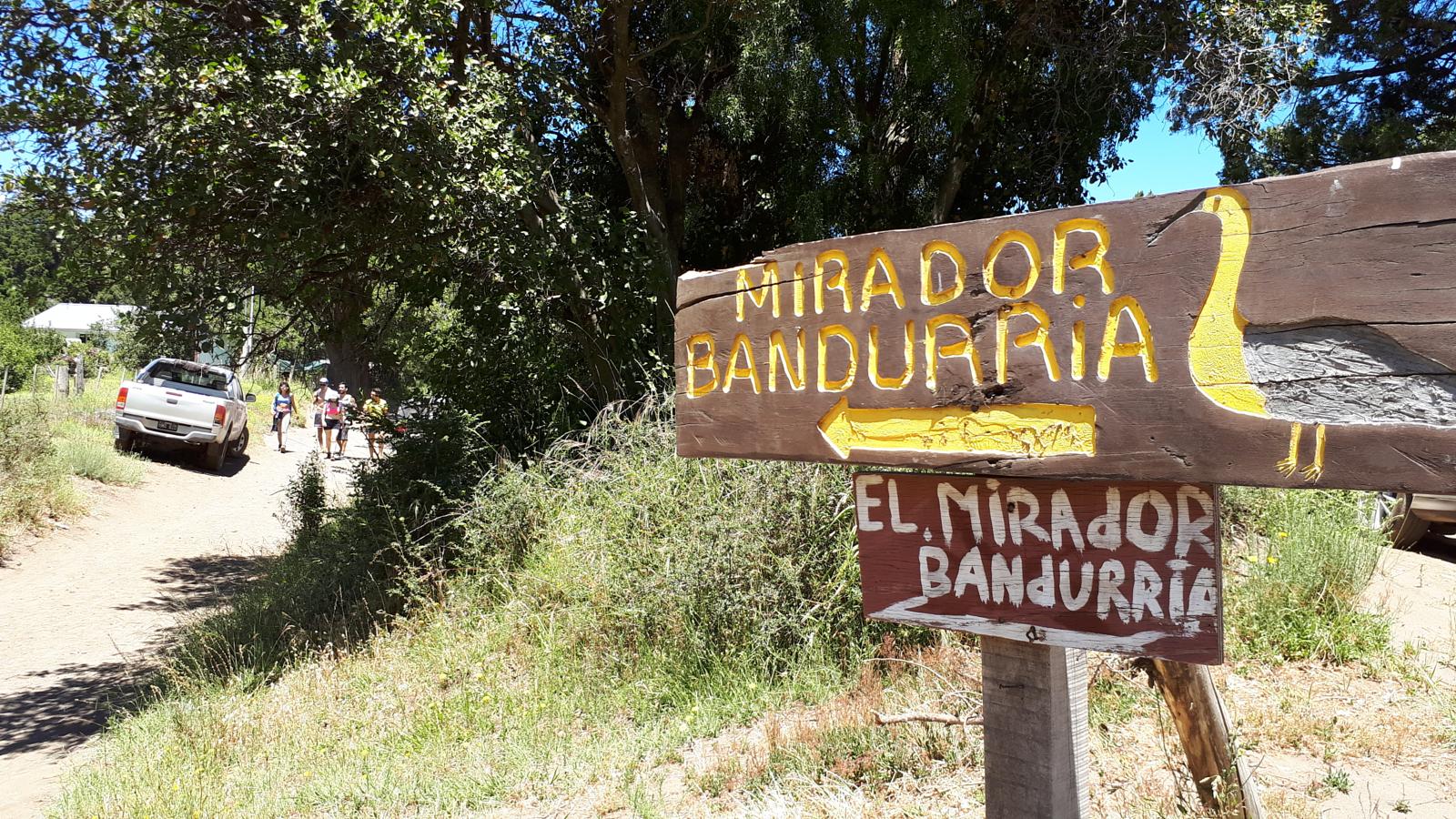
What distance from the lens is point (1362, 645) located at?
4262mm

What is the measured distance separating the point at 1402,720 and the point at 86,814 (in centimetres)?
570

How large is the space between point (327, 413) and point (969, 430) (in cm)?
1909

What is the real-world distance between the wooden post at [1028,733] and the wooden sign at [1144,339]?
518mm

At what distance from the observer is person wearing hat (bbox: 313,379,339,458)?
60.7ft

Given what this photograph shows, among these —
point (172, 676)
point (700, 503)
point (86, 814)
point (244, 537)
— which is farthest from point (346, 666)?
point (244, 537)

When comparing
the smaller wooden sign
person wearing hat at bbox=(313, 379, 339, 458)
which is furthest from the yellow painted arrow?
person wearing hat at bbox=(313, 379, 339, 458)

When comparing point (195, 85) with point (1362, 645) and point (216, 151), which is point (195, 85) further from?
point (1362, 645)

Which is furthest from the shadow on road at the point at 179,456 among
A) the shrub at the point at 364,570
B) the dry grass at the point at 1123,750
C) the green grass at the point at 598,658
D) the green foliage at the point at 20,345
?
the dry grass at the point at 1123,750

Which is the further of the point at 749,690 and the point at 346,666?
the point at 346,666

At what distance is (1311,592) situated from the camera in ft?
14.8

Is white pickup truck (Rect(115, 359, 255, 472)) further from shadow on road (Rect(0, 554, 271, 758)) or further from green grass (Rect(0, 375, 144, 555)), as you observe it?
shadow on road (Rect(0, 554, 271, 758))

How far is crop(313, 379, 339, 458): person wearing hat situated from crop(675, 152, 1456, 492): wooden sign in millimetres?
17298

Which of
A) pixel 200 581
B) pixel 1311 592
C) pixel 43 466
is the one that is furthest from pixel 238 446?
pixel 1311 592

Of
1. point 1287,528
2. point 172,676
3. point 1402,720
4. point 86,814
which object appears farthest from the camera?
point 172,676
